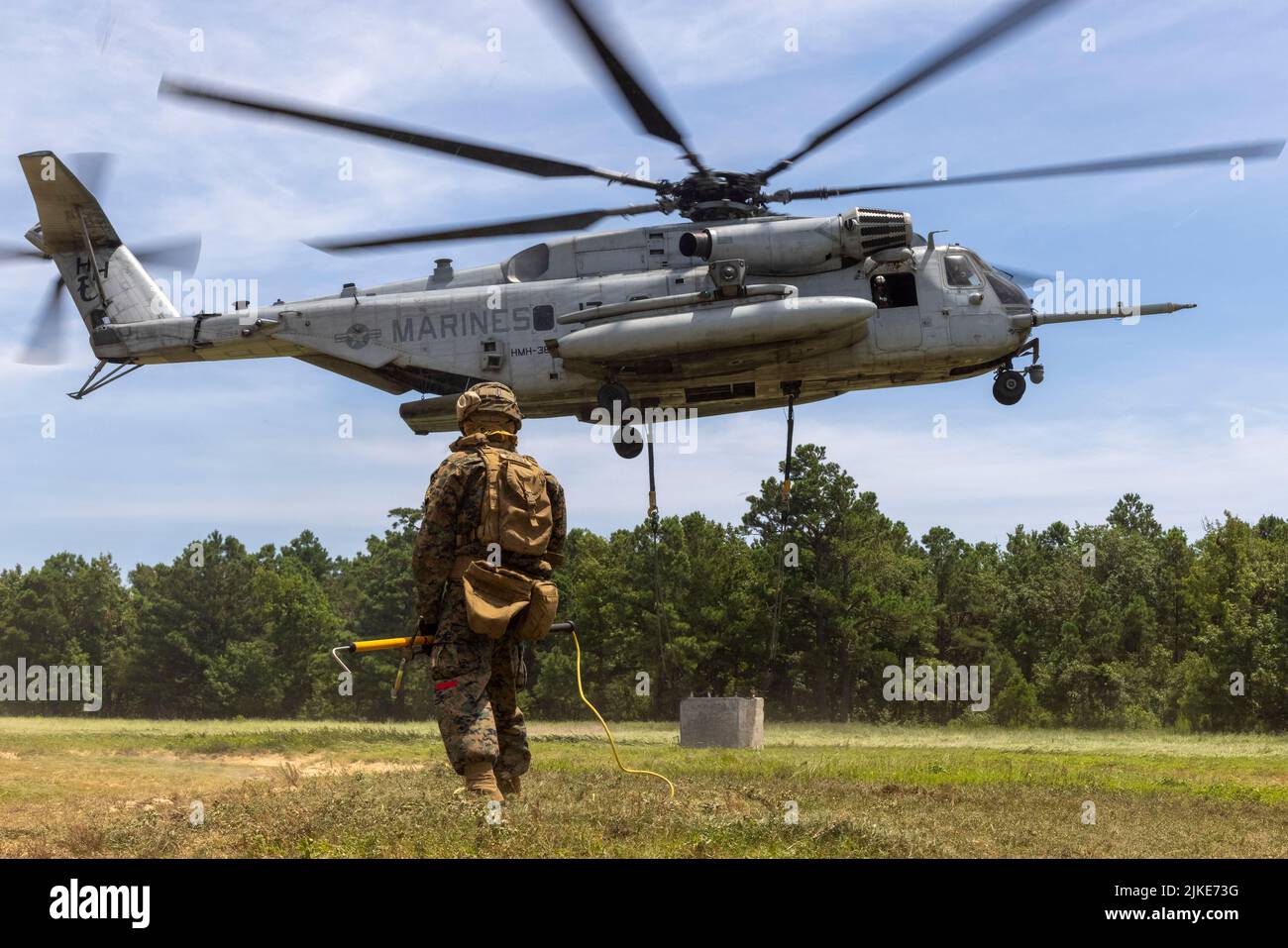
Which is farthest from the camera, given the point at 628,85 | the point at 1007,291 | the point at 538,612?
the point at 1007,291

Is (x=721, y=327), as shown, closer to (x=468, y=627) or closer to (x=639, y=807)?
(x=468, y=627)

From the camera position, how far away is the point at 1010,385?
2212 cm

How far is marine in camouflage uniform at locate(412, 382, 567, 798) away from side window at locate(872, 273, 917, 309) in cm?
1370

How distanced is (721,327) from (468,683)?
12.9m

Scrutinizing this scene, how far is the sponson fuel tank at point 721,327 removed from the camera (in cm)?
2019

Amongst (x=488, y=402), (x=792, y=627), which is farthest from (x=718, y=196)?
(x=792, y=627)

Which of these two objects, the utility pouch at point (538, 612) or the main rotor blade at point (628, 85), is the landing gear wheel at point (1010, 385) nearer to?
the main rotor blade at point (628, 85)

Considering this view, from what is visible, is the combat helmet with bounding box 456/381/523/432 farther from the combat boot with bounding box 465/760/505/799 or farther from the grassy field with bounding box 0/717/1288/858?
the grassy field with bounding box 0/717/1288/858

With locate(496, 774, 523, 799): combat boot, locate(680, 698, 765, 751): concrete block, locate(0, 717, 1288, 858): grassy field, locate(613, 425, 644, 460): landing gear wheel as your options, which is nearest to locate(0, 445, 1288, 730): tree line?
locate(680, 698, 765, 751): concrete block

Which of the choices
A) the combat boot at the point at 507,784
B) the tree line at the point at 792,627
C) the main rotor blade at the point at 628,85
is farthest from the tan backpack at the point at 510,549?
the tree line at the point at 792,627

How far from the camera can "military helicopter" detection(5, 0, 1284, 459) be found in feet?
67.4

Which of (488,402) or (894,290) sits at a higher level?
(894,290)

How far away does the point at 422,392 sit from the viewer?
2227cm
